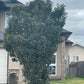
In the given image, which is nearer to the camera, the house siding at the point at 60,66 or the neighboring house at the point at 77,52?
the house siding at the point at 60,66

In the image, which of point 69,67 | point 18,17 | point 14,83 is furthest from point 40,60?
point 69,67

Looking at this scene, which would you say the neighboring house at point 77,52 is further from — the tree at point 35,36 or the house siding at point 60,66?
the tree at point 35,36

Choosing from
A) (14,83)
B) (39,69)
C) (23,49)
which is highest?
(23,49)

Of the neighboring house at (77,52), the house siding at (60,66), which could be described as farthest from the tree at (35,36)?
the neighboring house at (77,52)

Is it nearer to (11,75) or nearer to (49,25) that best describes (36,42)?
(49,25)

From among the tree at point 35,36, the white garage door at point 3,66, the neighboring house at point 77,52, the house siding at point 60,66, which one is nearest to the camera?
the tree at point 35,36

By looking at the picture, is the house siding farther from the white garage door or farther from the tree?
the tree

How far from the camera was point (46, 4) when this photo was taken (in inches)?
529

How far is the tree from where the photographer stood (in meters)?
12.5

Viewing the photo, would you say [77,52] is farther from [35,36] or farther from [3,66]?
[35,36]

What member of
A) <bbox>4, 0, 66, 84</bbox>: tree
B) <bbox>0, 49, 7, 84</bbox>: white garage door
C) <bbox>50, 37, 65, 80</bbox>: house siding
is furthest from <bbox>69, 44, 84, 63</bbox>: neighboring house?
<bbox>4, 0, 66, 84</bbox>: tree

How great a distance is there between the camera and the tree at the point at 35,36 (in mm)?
12500

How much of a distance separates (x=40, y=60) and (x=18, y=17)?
8.39 ft

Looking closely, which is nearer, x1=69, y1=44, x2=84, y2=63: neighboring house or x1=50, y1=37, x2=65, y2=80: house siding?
x1=50, y1=37, x2=65, y2=80: house siding
